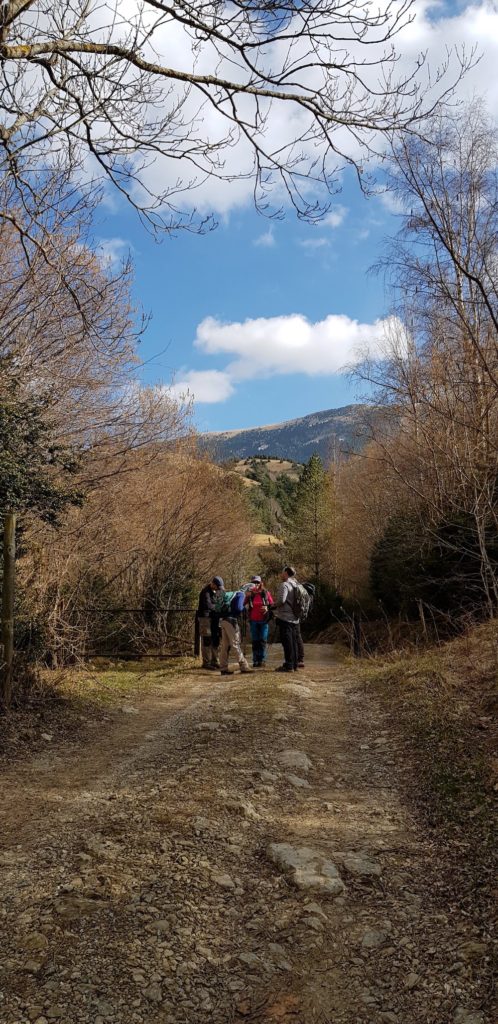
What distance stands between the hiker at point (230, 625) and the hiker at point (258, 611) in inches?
17.8

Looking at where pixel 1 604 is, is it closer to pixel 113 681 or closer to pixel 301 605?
pixel 113 681

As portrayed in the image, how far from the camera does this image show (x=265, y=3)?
14.2 feet

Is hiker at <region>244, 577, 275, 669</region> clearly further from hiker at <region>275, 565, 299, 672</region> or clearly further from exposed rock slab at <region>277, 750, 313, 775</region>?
exposed rock slab at <region>277, 750, 313, 775</region>

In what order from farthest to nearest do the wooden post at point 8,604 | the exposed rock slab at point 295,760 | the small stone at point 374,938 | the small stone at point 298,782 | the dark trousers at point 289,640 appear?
1. the dark trousers at point 289,640
2. the wooden post at point 8,604
3. the exposed rock slab at point 295,760
4. the small stone at point 298,782
5. the small stone at point 374,938

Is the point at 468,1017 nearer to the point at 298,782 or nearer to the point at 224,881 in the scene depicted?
the point at 224,881

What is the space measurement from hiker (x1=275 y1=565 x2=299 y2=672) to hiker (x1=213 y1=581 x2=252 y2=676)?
0.88 metres

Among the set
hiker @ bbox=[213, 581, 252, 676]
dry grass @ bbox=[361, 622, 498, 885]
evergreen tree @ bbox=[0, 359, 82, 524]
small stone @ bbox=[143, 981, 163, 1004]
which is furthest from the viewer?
hiker @ bbox=[213, 581, 252, 676]

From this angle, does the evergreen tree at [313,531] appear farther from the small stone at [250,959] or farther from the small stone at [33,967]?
the small stone at [33,967]

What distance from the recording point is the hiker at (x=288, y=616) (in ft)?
40.5

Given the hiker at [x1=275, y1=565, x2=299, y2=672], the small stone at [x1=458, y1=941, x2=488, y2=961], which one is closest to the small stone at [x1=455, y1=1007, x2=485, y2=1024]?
the small stone at [x1=458, y1=941, x2=488, y2=961]

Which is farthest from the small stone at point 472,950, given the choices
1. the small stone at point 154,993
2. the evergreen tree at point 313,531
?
the evergreen tree at point 313,531

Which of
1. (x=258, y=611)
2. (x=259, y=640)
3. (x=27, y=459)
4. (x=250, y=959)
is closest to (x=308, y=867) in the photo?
(x=250, y=959)

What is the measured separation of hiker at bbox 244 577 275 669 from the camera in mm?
13414

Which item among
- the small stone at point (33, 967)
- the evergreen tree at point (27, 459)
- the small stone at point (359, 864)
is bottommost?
the small stone at point (359, 864)
